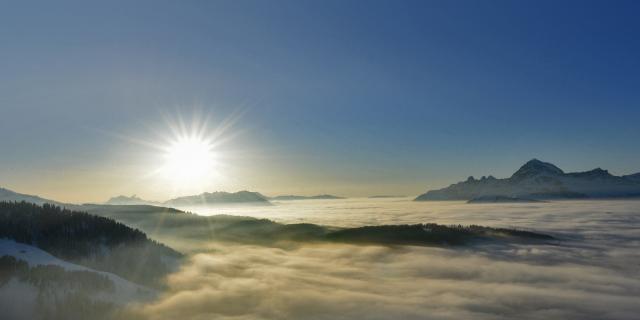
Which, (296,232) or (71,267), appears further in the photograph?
(296,232)

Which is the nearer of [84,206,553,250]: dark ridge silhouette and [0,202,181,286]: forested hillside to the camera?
[0,202,181,286]: forested hillside

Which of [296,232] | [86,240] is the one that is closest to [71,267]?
[86,240]

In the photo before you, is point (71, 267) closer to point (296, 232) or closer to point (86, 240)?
point (86, 240)

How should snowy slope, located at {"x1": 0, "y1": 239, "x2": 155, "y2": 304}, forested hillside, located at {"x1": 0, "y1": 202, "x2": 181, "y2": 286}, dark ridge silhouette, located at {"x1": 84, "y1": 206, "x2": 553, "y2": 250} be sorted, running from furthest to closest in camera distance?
dark ridge silhouette, located at {"x1": 84, "y1": 206, "x2": 553, "y2": 250}, forested hillside, located at {"x1": 0, "y1": 202, "x2": 181, "y2": 286}, snowy slope, located at {"x1": 0, "y1": 239, "x2": 155, "y2": 304}

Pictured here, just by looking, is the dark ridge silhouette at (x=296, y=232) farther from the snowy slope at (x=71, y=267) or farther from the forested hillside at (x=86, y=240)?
the snowy slope at (x=71, y=267)

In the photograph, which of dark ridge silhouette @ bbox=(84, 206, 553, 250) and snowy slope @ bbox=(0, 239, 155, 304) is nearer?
snowy slope @ bbox=(0, 239, 155, 304)

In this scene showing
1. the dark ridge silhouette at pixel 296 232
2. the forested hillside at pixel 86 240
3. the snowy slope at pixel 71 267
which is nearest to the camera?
the snowy slope at pixel 71 267

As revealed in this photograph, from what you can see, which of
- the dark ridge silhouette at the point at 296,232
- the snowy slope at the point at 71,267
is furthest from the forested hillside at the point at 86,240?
the dark ridge silhouette at the point at 296,232

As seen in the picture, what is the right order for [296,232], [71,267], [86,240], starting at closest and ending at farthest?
[71,267]
[86,240]
[296,232]

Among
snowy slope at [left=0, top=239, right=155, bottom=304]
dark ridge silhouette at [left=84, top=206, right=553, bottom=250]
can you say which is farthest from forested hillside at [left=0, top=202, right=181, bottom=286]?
dark ridge silhouette at [left=84, top=206, right=553, bottom=250]

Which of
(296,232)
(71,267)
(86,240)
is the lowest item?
(296,232)

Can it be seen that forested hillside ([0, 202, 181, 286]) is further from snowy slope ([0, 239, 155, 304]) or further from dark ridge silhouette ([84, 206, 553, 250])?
dark ridge silhouette ([84, 206, 553, 250])

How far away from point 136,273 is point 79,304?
699cm

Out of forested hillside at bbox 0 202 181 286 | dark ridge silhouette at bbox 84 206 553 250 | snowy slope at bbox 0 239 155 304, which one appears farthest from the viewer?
dark ridge silhouette at bbox 84 206 553 250
